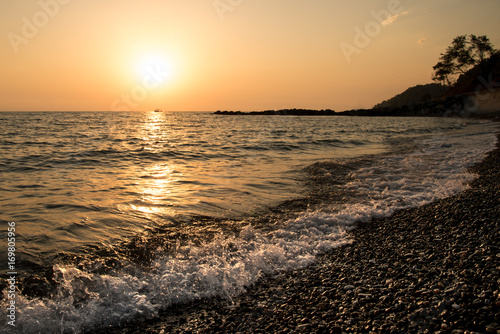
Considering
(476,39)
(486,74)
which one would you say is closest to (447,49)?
(476,39)

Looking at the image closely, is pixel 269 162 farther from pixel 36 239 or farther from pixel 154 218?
pixel 36 239

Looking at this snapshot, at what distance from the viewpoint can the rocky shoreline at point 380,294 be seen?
3.67 m

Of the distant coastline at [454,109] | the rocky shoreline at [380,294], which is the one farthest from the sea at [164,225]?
the distant coastline at [454,109]

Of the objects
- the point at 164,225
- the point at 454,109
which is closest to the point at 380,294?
the point at 164,225

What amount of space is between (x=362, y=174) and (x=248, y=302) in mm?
11149

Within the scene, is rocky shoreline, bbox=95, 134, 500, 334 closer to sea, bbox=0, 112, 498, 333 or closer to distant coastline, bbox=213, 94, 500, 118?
sea, bbox=0, 112, 498, 333

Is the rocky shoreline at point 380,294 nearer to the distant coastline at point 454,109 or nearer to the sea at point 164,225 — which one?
the sea at point 164,225

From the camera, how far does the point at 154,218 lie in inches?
329

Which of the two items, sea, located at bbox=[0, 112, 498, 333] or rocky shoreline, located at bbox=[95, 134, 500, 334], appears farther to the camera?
sea, located at bbox=[0, 112, 498, 333]

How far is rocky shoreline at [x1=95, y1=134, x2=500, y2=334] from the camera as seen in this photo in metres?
3.67

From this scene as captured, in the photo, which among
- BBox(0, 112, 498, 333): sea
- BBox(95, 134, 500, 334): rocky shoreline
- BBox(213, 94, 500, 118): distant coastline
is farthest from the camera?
BBox(213, 94, 500, 118): distant coastline

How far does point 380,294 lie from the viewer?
14.1ft

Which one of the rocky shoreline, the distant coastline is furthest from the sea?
the distant coastline

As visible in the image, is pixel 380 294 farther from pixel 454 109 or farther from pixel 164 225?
pixel 454 109
